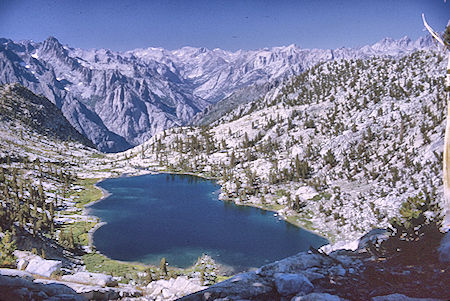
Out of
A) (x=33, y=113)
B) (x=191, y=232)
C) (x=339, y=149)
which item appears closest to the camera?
(x=191, y=232)

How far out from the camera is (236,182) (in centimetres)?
6631

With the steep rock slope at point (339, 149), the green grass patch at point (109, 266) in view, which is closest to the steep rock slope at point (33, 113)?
the steep rock slope at point (339, 149)

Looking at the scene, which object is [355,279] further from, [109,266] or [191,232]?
[191,232]

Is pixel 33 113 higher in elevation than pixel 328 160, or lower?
higher

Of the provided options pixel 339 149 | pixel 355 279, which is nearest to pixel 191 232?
pixel 355 279

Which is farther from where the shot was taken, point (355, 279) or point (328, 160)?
point (328, 160)

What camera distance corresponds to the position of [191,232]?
42.7 metres

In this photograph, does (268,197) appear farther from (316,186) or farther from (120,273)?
(120,273)

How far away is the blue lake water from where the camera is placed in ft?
114

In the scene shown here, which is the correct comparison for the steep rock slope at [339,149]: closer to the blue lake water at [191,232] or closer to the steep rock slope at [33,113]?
the blue lake water at [191,232]

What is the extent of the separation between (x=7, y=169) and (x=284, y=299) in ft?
268

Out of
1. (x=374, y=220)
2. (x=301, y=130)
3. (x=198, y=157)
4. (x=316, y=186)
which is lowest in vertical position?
(x=374, y=220)

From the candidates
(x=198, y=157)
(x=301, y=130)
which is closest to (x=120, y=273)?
(x=301, y=130)

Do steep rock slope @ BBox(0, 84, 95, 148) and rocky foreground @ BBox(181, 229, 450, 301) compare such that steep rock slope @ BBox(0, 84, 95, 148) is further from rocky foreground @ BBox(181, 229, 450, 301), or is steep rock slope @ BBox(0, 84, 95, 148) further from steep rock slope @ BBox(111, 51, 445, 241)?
rocky foreground @ BBox(181, 229, 450, 301)
